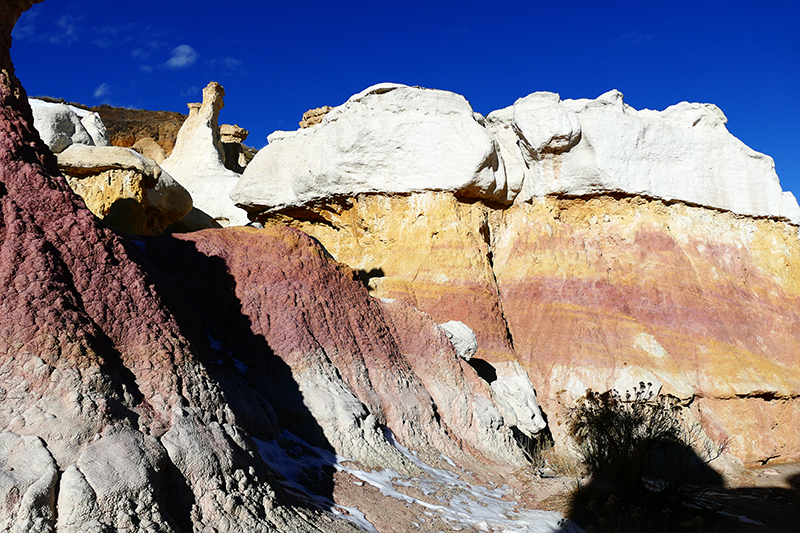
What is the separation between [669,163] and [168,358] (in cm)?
1251

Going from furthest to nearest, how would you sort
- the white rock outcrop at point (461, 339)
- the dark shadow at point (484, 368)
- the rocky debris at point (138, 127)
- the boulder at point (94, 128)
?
the rocky debris at point (138, 127)
the boulder at point (94, 128)
the dark shadow at point (484, 368)
the white rock outcrop at point (461, 339)

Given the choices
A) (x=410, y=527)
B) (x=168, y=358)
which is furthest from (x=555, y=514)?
(x=168, y=358)

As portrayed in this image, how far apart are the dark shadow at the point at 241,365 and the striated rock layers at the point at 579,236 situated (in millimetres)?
5146

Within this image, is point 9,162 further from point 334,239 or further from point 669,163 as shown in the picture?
point 669,163

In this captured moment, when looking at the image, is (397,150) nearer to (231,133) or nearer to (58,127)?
(58,127)

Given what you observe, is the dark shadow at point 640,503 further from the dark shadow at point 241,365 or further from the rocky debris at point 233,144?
the rocky debris at point 233,144

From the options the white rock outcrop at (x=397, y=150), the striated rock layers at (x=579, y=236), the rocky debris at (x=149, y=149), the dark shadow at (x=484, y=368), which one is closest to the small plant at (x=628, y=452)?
the dark shadow at (x=484, y=368)

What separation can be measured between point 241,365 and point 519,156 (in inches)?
378

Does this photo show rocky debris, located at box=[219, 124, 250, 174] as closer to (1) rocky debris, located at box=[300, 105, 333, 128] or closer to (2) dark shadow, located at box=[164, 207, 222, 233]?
(1) rocky debris, located at box=[300, 105, 333, 128]

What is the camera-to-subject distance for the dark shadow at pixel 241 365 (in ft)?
16.8

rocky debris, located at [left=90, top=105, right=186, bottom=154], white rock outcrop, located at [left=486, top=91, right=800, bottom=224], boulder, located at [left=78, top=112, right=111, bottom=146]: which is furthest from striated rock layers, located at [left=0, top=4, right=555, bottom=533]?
rocky debris, located at [left=90, top=105, right=186, bottom=154]

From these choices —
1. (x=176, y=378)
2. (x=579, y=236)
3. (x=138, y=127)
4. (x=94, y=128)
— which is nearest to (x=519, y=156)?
(x=579, y=236)

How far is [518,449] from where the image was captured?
28.5 feet

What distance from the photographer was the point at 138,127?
100 ft
